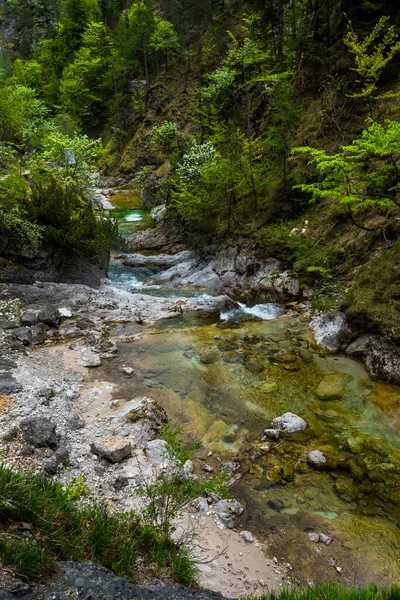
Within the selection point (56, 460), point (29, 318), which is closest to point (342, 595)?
point (56, 460)

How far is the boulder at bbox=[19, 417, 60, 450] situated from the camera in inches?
249

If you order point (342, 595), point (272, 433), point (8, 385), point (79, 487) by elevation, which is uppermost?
point (342, 595)

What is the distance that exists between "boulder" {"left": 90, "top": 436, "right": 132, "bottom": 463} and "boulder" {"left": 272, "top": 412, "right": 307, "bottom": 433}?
3234 millimetres

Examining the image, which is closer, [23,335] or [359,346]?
[359,346]

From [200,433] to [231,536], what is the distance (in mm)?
2483

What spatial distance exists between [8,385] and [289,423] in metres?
6.43

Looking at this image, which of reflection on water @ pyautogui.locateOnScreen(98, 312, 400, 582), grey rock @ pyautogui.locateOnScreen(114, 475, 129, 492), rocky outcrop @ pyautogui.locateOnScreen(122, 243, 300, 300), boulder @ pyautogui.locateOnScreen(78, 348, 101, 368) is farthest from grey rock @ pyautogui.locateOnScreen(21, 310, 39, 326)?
rocky outcrop @ pyautogui.locateOnScreen(122, 243, 300, 300)

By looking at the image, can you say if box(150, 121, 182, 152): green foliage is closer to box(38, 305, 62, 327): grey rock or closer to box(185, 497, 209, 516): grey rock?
box(38, 305, 62, 327): grey rock

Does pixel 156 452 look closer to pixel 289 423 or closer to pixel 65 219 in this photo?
pixel 289 423

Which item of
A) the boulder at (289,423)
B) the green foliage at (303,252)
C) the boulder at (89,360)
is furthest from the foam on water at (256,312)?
the boulder at (289,423)

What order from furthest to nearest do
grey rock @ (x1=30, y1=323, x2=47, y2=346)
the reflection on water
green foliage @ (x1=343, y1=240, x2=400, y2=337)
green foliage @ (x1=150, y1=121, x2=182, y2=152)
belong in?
green foliage @ (x1=150, y1=121, x2=182, y2=152)
grey rock @ (x1=30, y1=323, x2=47, y2=346)
green foliage @ (x1=343, y1=240, x2=400, y2=337)
the reflection on water

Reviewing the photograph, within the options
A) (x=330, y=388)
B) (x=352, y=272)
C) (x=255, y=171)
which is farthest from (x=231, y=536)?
(x=255, y=171)

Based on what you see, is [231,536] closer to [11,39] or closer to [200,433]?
[200,433]

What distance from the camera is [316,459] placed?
688 cm
